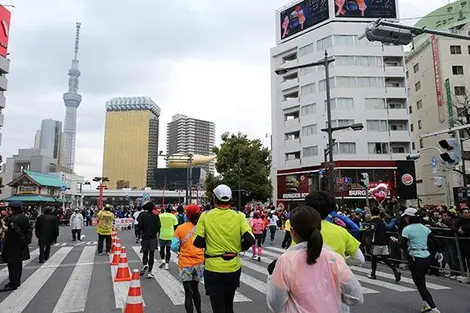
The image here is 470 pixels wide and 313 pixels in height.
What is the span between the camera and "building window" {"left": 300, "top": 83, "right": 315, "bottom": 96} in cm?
4578

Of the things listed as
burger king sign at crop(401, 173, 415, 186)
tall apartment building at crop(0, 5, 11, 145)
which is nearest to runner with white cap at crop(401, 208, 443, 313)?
burger king sign at crop(401, 173, 415, 186)

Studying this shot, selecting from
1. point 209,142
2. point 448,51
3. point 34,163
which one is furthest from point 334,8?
point 209,142

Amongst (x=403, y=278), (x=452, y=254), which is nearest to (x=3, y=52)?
(x=403, y=278)

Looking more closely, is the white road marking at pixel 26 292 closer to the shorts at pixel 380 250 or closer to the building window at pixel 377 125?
the shorts at pixel 380 250

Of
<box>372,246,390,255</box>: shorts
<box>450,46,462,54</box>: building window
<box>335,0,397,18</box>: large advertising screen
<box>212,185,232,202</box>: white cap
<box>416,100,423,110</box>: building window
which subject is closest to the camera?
<box>212,185,232,202</box>: white cap

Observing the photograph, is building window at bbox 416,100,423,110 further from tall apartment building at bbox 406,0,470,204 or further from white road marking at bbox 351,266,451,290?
white road marking at bbox 351,266,451,290

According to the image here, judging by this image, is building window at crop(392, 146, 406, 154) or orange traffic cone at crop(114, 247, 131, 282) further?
building window at crop(392, 146, 406, 154)

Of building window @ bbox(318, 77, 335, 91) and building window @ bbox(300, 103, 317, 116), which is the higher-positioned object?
building window @ bbox(318, 77, 335, 91)

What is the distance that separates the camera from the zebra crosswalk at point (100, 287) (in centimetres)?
676

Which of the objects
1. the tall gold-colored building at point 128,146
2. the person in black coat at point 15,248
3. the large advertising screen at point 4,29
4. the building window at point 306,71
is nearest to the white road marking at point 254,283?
the person in black coat at point 15,248

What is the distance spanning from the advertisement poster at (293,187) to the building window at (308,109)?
7643 millimetres

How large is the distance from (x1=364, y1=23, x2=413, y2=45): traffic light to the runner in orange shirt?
251 inches

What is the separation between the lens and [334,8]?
46.5 m

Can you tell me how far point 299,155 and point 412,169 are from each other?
41.7 feet
